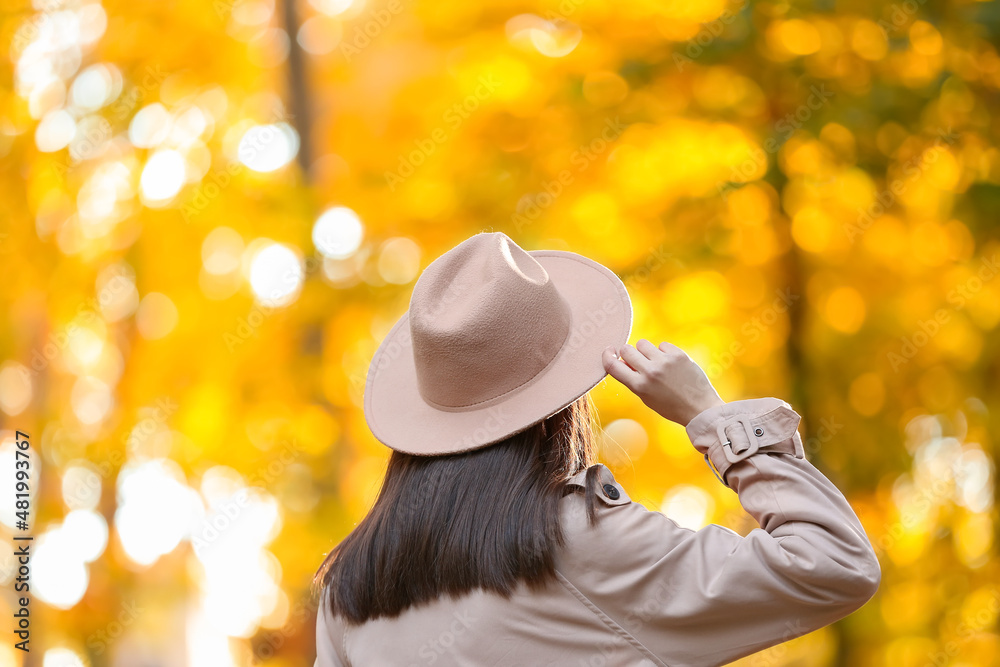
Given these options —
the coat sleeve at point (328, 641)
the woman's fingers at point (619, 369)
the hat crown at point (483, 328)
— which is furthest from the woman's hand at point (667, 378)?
the coat sleeve at point (328, 641)

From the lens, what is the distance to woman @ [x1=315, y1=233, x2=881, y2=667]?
1.24 metres

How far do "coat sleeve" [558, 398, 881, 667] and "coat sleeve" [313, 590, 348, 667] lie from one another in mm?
521

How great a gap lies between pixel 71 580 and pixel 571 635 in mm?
5525

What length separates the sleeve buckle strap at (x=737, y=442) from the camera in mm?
1321

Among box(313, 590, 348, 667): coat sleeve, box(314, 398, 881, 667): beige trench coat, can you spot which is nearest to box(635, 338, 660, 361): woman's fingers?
box(314, 398, 881, 667): beige trench coat

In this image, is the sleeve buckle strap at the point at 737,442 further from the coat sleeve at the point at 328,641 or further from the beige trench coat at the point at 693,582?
the coat sleeve at the point at 328,641

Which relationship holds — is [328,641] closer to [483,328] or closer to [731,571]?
[483,328]

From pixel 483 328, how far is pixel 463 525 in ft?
1.10

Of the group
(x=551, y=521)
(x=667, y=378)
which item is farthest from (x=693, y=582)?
(x=667, y=378)

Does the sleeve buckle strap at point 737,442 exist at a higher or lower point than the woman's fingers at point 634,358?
lower

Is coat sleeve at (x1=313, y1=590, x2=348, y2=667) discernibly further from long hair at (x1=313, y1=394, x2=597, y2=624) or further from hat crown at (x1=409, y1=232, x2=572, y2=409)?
hat crown at (x1=409, y1=232, x2=572, y2=409)

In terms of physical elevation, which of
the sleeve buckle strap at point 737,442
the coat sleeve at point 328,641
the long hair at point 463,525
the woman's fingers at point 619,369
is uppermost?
the woman's fingers at point 619,369

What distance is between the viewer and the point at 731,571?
122cm

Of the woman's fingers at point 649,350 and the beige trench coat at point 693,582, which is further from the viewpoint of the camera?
the woman's fingers at point 649,350
